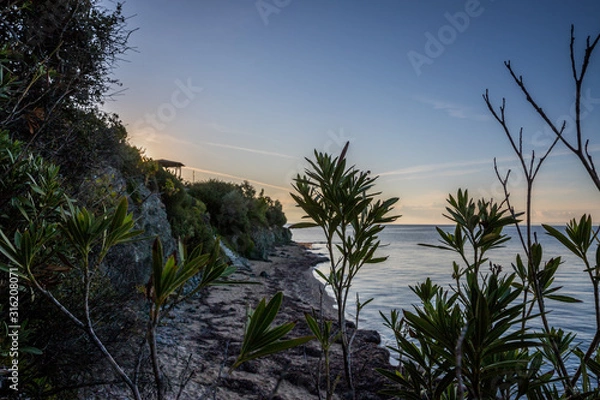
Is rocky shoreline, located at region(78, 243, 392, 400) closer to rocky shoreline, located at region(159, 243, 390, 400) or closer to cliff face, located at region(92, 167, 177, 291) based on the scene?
rocky shoreline, located at region(159, 243, 390, 400)

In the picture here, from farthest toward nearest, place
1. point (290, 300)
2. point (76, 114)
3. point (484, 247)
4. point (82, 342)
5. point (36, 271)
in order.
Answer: point (290, 300) < point (76, 114) < point (82, 342) < point (484, 247) < point (36, 271)

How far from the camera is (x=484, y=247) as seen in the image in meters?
1.62

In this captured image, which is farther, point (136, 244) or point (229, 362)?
point (136, 244)

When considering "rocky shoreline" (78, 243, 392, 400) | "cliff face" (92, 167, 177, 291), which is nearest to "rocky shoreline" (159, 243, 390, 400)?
"rocky shoreline" (78, 243, 392, 400)

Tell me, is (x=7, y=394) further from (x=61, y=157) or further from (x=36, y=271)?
(x=61, y=157)

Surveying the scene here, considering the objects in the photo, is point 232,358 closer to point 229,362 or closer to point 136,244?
point 229,362

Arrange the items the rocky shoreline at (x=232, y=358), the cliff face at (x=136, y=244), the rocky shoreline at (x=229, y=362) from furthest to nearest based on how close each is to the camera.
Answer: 1. the cliff face at (x=136, y=244)
2. the rocky shoreline at (x=232, y=358)
3. the rocky shoreline at (x=229, y=362)

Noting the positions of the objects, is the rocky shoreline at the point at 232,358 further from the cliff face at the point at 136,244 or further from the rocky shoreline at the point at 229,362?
the cliff face at the point at 136,244

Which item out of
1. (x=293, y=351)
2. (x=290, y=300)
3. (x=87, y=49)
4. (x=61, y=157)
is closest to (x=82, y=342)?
(x=61, y=157)

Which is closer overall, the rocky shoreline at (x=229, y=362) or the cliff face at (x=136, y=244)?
the rocky shoreline at (x=229, y=362)

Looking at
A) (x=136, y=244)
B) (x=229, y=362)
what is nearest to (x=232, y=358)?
(x=229, y=362)

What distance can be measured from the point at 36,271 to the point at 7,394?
1.04 metres

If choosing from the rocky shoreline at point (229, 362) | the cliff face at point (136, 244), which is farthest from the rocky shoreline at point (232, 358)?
the cliff face at point (136, 244)

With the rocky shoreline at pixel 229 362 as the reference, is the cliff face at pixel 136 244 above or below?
above
